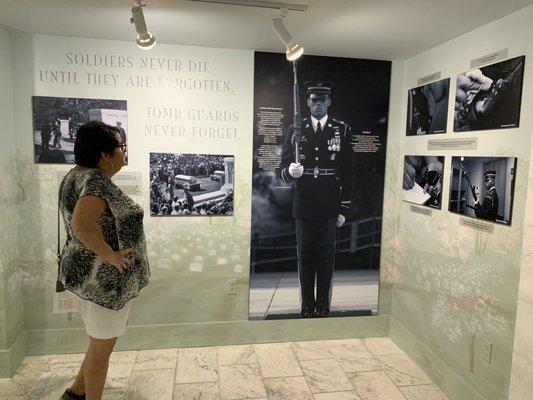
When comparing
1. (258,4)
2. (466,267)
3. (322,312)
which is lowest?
(322,312)

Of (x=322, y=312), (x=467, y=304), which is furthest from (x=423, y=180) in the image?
(x=322, y=312)

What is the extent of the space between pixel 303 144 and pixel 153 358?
1940mm

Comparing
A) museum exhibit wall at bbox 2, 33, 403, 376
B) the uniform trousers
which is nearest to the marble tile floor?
museum exhibit wall at bbox 2, 33, 403, 376

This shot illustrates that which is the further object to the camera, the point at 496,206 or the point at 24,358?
the point at 24,358

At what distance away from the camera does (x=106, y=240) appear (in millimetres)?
1870

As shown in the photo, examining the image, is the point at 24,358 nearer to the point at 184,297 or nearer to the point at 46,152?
the point at 184,297

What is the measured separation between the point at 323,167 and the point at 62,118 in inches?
74.9

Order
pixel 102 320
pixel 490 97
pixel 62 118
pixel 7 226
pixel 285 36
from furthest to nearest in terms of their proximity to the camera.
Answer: pixel 62 118, pixel 7 226, pixel 490 97, pixel 285 36, pixel 102 320

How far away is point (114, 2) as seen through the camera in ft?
6.67

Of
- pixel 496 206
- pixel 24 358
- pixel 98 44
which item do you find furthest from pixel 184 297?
pixel 496 206

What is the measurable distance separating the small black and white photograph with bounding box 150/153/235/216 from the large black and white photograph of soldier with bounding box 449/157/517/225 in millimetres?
1538

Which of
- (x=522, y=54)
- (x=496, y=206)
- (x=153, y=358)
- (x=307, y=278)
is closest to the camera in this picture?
(x=522, y=54)
